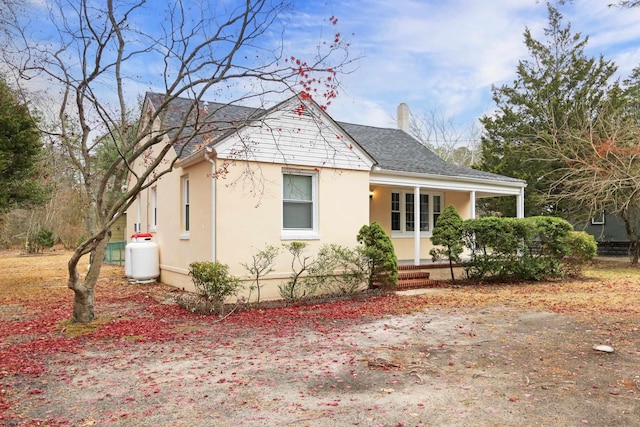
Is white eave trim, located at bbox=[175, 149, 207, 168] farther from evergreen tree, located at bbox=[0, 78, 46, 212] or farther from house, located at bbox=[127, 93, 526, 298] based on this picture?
evergreen tree, located at bbox=[0, 78, 46, 212]

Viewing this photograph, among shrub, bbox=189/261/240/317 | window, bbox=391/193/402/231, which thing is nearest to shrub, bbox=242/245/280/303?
shrub, bbox=189/261/240/317

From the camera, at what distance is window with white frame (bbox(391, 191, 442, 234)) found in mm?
14547

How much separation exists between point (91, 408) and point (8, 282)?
12250 millimetres

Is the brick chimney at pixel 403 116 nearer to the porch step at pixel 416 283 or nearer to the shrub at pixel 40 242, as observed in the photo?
the porch step at pixel 416 283

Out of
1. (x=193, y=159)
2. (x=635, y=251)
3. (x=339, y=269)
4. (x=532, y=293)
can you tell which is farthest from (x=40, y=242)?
(x=635, y=251)

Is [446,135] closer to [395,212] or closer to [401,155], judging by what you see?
[401,155]

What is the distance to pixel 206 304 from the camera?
8.47 meters

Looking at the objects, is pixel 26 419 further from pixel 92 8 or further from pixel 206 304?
pixel 92 8

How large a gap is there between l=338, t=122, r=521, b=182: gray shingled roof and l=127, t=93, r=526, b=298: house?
12cm

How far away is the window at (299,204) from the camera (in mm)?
10188

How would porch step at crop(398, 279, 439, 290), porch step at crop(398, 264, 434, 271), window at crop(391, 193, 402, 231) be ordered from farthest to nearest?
window at crop(391, 193, 402, 231) → porch step at crop(398, 264, 434, 271) → porch step at crop(398, 279, 439, 290)

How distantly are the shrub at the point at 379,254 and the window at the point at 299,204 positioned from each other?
124 centimetres

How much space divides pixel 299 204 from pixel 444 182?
17.7ft

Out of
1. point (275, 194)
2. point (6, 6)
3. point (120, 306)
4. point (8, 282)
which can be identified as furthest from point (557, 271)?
point (8, 282)
